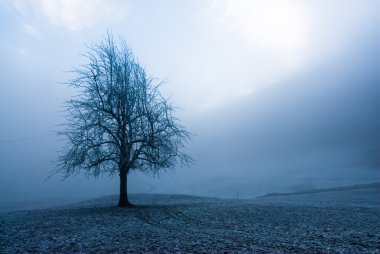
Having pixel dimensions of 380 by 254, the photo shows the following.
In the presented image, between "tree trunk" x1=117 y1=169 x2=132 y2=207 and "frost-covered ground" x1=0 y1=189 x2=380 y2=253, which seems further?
"tree trunk" x1=117 y1=169 x2=132 y2=207

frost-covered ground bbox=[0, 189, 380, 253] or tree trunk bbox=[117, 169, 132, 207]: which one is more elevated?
tree trunk bbox=[117, 169, 132, 207]

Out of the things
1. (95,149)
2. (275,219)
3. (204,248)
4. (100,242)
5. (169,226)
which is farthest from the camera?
(95,149)

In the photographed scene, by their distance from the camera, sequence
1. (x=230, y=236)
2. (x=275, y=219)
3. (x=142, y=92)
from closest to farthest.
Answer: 1. (x=230, y=236)
2. (x=275, y=219)
3. (x=142, y=92)

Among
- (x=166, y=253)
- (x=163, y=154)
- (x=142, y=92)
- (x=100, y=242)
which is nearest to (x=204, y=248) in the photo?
(x=166, y=253)

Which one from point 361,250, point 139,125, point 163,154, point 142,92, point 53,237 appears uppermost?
point 142,92

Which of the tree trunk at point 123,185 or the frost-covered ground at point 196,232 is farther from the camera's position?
the tree trunk at point 123,185

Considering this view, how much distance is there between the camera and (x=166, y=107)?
102 ft

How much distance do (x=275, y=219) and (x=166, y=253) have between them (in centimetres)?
1350

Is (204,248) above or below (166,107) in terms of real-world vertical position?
below

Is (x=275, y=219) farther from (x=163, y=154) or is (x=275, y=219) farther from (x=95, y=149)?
(x=95, y=149)

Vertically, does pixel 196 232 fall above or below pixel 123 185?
below

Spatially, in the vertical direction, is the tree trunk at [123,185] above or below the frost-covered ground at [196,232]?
above

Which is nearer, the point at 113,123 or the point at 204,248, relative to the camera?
the point at 204,248

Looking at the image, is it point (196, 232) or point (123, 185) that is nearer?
point (196, 232)
